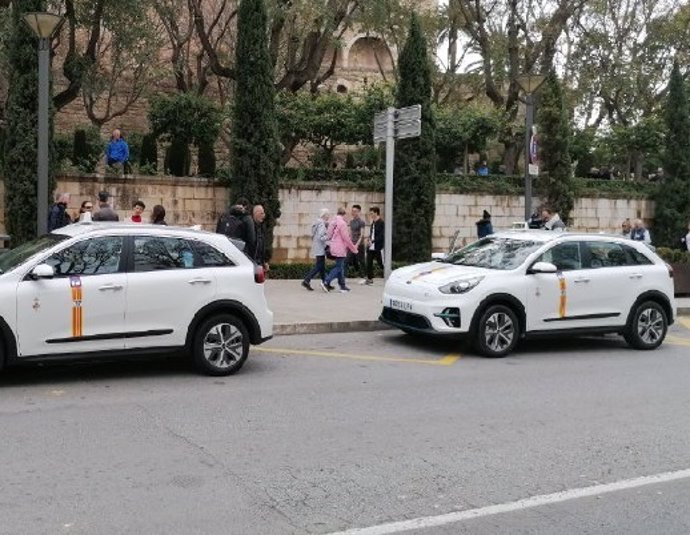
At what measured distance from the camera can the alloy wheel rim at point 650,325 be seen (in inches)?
456

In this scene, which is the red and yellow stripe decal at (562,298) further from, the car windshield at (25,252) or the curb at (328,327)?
the car windshield at (25,252)

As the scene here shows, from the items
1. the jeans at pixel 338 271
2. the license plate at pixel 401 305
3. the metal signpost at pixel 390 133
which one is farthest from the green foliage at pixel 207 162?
the license plate at pixel 401 305

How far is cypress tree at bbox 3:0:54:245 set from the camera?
1681 centimetres

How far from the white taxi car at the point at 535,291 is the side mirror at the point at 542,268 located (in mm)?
13

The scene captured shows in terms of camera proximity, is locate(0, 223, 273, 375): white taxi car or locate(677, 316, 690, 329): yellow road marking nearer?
locate(0, 223, 273, 375): white taxi car

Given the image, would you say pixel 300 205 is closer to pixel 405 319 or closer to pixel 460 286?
pixel 405 319

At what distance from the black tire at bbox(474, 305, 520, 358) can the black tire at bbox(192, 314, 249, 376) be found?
315 centimetres

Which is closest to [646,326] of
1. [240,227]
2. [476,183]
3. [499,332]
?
[499,332]

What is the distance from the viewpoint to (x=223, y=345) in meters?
8.79

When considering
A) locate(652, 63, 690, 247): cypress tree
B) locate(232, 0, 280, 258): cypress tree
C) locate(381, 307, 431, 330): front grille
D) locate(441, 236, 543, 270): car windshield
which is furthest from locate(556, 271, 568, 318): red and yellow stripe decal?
locate(652, 63, 690, 247): cypress tree

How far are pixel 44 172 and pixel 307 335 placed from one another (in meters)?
4.43

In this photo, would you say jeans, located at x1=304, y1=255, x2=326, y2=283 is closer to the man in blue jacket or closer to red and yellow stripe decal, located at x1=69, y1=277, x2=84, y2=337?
the man in blue jacket

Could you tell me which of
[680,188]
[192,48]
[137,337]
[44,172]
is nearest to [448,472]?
[137,337]

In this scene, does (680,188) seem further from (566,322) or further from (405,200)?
(566,322)
